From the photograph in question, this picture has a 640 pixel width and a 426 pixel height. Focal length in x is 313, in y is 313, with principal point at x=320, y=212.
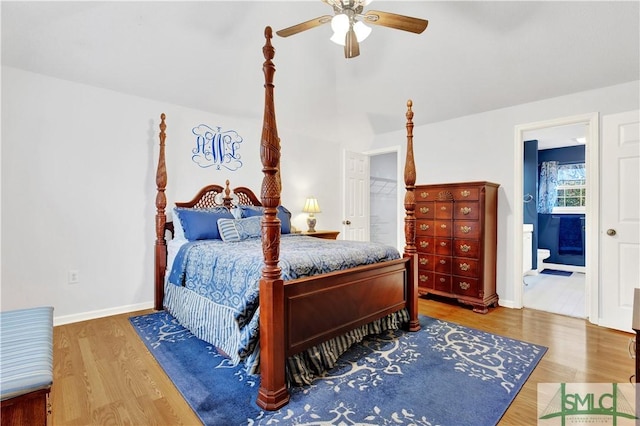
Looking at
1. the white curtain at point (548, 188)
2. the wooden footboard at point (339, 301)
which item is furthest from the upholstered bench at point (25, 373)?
the white curtain at point (548, 188)

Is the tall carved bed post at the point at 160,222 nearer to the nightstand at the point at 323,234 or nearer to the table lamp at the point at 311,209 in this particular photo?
the nightstand at the point at 323,234

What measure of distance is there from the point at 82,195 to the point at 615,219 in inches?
206

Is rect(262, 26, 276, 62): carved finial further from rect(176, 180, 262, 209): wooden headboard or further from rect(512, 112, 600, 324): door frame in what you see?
rect(512, 112, 600, 324): door frame

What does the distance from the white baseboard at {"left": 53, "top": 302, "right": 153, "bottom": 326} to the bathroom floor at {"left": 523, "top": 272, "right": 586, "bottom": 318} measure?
4.47 metres

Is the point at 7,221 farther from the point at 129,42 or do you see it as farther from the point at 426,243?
the point at 426,243

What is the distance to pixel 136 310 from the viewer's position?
3.46 metres

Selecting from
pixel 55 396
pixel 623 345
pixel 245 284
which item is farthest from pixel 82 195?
pixel 623 345

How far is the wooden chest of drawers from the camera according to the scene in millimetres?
3498

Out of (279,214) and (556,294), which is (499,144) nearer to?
(556,294)

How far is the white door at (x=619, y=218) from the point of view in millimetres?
2922

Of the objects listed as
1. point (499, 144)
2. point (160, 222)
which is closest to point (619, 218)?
point (499, 144)

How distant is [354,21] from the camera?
2.30 metres

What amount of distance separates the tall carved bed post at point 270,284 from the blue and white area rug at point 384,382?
14 centimetres

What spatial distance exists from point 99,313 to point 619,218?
525 centimetres
